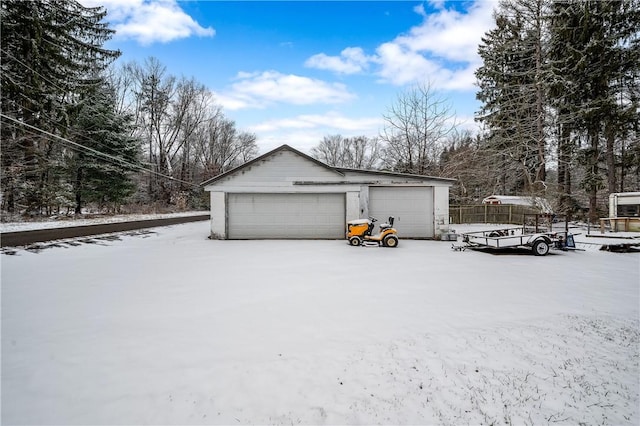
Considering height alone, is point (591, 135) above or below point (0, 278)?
above

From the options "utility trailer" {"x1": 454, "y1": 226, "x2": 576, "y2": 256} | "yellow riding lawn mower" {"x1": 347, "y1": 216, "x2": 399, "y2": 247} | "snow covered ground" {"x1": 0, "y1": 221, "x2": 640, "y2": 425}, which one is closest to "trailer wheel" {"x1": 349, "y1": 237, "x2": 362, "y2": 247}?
"yellow riding lawn mower" {"x1": 347, "y1": 216, "x2": 399, "y2": 247}

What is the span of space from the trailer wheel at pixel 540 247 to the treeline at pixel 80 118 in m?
18.4

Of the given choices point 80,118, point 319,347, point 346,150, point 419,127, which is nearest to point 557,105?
point 419,127

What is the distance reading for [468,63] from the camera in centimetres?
2220

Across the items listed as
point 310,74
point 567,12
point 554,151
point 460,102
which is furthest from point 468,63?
point 310,74

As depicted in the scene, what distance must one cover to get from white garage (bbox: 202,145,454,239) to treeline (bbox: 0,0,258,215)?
313 inches

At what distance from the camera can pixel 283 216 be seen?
13141 millimetres

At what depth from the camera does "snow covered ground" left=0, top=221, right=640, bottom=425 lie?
2561mm

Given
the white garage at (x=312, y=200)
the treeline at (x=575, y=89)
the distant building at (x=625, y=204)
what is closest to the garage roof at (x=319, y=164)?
the white garage at (x=312, y=200)

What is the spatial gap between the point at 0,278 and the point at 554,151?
24924 millimetres

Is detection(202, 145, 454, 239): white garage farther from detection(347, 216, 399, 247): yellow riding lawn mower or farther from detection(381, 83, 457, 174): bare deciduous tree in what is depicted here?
detection(381, 83, 457, 174): bare deciduous tree

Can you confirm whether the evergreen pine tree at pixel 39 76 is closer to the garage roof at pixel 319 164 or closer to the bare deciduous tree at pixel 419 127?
the garage roof at pixel 319 164

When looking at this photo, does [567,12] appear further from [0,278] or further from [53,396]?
[0,278]

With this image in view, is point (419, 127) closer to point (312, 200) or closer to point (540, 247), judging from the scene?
point (312, 200)
